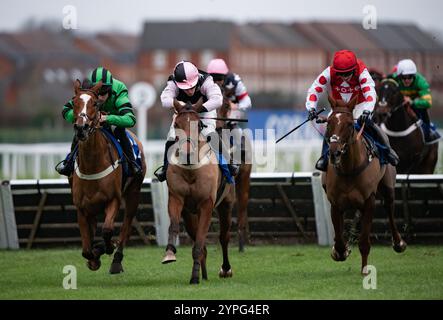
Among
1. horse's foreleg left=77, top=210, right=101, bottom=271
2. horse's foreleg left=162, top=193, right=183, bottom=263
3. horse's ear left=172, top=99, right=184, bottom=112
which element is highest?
horse's ear left=172, top=99, right=184, bottom=112

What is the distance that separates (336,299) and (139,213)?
5545 mm

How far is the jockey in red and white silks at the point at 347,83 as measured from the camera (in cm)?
1097

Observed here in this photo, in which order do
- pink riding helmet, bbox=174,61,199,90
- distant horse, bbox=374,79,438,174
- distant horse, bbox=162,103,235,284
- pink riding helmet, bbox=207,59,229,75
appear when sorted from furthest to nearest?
1. distant horse, bbox=374,79,438,174
2. pink riding helmet, bbox=207,59,229,75
3. pink riding helmet, bbox=174,61,199,90
4. distant horse, bbox=162,103,235,284

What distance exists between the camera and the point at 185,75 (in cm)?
1051

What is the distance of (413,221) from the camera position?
13.7 meters

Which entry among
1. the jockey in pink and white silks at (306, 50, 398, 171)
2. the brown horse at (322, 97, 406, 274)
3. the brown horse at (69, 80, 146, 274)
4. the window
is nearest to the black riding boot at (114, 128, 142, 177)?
the brown horse at (69, 80, 146, 274)

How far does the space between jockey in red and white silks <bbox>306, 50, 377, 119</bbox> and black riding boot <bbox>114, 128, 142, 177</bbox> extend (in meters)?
1.91

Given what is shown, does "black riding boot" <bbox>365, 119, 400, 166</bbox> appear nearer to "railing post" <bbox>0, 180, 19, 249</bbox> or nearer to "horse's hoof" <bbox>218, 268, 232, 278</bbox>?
"horse's hoof" <bbox>218, 268, 232, 278</bbox>

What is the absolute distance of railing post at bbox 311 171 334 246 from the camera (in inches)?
543

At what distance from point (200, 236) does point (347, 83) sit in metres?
2.32

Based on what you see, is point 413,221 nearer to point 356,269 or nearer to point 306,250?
point 306,250

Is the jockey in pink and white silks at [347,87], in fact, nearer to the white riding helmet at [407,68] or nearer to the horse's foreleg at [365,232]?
the horse's foreleg at [365,232]

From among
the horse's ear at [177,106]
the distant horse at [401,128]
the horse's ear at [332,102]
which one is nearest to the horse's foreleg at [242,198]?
the distant horse at [401,128]

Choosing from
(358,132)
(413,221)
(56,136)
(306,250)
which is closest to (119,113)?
(358,132)
